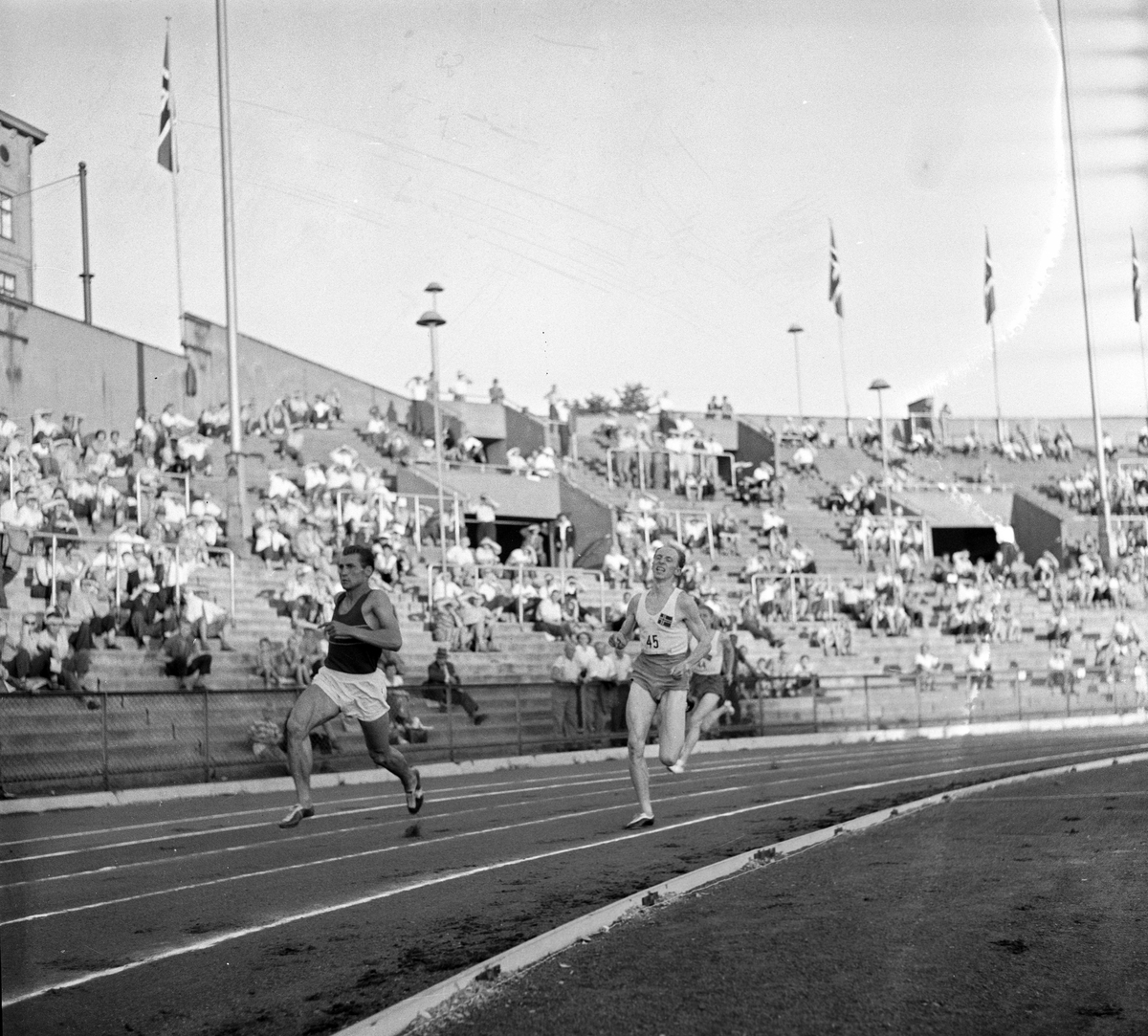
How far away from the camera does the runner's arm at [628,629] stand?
39.7 ft

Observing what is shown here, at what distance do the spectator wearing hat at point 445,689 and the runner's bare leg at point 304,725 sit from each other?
11132 mm

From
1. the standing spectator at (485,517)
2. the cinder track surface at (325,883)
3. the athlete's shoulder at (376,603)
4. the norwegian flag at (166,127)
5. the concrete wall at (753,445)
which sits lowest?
the cinder track surface at (325,883)

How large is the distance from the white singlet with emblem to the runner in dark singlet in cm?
179

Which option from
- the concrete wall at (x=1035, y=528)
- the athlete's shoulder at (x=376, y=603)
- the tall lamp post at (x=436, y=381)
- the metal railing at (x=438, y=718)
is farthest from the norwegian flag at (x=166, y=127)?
the concrete wall at (x=1035, y=528)

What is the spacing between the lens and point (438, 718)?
942 inches

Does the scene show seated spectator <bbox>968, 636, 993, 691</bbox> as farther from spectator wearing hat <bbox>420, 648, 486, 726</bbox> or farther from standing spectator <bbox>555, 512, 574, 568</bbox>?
spectator wearing hat <bbox>420, 648, 486, 726</bbox>

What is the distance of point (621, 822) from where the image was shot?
1330cm

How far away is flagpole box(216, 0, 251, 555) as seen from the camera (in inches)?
1102

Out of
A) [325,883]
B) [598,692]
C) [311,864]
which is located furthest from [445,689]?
[325,883]

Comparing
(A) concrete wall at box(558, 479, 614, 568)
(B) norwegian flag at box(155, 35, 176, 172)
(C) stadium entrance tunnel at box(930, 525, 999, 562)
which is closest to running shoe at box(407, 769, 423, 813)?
(B) norwegian flag at box(155, 35, 176, 172)

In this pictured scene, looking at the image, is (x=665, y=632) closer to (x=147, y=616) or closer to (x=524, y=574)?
(x=147, y=616)

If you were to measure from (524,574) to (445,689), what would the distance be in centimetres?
919

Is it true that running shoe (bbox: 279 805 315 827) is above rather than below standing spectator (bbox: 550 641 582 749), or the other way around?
below

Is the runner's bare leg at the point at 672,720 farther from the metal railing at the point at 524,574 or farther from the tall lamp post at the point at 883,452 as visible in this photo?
the tall lamp post at the point at 883,452
